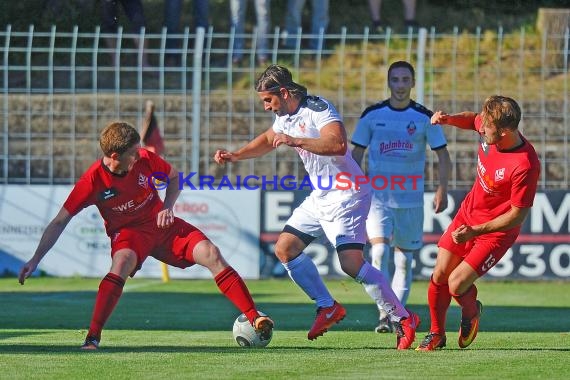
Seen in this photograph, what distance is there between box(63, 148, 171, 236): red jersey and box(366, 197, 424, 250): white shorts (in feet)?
7.09

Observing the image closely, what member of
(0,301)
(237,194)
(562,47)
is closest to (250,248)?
(237,194)

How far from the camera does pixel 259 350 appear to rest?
29.1 feet

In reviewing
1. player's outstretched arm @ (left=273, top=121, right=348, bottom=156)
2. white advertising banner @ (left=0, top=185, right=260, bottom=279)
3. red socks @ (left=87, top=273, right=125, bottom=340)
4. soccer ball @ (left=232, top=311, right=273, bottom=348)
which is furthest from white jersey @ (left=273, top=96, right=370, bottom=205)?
white advertising banner @ (left=0, top=185, right=260, bottom=279)

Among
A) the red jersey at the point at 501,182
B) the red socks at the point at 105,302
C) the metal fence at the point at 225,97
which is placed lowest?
the red socks at the point at 105,302

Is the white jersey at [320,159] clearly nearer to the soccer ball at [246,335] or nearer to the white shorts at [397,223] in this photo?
the soccer ball at [246,335]

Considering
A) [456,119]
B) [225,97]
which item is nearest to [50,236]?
[456,119]

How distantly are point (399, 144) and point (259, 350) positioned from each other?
2.85 meters

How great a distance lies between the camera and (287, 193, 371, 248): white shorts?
9516 millimetres

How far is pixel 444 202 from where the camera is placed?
10898mm

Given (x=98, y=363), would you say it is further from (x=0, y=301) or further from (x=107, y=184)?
(x=0, y=301)

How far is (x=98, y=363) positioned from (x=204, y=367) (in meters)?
0.66

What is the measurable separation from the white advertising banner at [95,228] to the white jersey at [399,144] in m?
5.68

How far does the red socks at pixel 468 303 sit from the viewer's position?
30.1ft

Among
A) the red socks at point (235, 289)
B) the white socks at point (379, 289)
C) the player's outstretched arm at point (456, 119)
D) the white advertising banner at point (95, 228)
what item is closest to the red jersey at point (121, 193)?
the red socks at point (235, 289)
